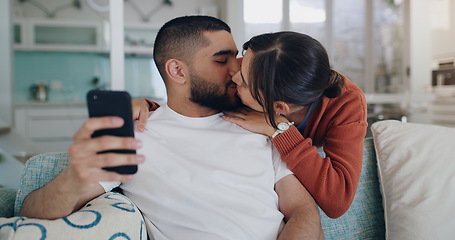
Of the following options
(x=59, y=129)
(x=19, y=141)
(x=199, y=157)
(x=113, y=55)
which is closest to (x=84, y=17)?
(x=59, y=129)

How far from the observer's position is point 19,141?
10.9 ft

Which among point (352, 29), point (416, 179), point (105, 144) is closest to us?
point (105, 144)

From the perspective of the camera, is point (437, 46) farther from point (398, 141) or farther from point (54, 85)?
point (54, 85)

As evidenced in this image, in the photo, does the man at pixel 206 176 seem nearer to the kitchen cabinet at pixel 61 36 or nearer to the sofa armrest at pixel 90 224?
the sofa armrest at pixel 90 224

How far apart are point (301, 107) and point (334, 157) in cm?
20

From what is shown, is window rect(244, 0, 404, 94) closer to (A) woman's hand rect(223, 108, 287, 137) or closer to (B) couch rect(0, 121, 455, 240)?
(B) couch rect(0, 121, 455, 240)

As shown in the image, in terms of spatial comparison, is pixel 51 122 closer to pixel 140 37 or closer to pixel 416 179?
pixel 140 37

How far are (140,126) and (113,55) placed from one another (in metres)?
1.30

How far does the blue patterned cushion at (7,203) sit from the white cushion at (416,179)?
49.6 inches

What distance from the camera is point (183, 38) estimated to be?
1.27 meters

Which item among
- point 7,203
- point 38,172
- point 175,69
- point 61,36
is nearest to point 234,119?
point 175,69

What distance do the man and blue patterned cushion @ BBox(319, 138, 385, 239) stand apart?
0.27 metres

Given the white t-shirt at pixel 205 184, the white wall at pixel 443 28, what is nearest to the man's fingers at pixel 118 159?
the white t-shirt at pixel 205 184

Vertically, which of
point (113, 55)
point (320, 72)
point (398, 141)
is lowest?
point (398, 141)
